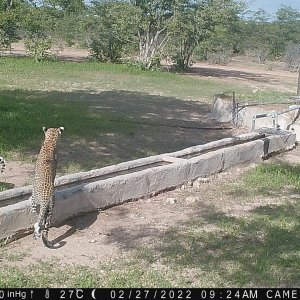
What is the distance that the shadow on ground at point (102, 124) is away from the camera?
9.18 m

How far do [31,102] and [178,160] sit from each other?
23.2 ft

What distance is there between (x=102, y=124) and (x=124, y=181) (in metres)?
5.17

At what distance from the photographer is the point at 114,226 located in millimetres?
5871

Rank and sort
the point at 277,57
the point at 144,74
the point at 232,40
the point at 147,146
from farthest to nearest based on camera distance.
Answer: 1. the point at 277,57
2. the point at 232,40
3. the point at 144,74
4. the point at 147,146

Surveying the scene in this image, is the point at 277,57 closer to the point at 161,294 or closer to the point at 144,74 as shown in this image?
the point at 144,74

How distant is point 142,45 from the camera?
28.3 m

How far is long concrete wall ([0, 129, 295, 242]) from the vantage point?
525 centimetres

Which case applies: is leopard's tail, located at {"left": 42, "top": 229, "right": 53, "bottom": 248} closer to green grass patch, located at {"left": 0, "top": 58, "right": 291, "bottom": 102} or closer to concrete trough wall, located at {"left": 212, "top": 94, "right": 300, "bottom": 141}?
concrete trough wall, located at {"left": 212, "top": 94, "right": 300, "bottom": 141}

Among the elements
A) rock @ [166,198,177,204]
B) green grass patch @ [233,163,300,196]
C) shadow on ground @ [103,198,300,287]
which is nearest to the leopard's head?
shadow on ground @ [103,198,300,287]

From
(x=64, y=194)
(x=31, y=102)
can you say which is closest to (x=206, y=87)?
(x=31, y=102)

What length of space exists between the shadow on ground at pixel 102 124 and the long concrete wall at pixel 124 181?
1062 millimetres

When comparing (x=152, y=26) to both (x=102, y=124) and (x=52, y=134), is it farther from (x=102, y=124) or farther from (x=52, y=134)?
(x=52, y=134)
